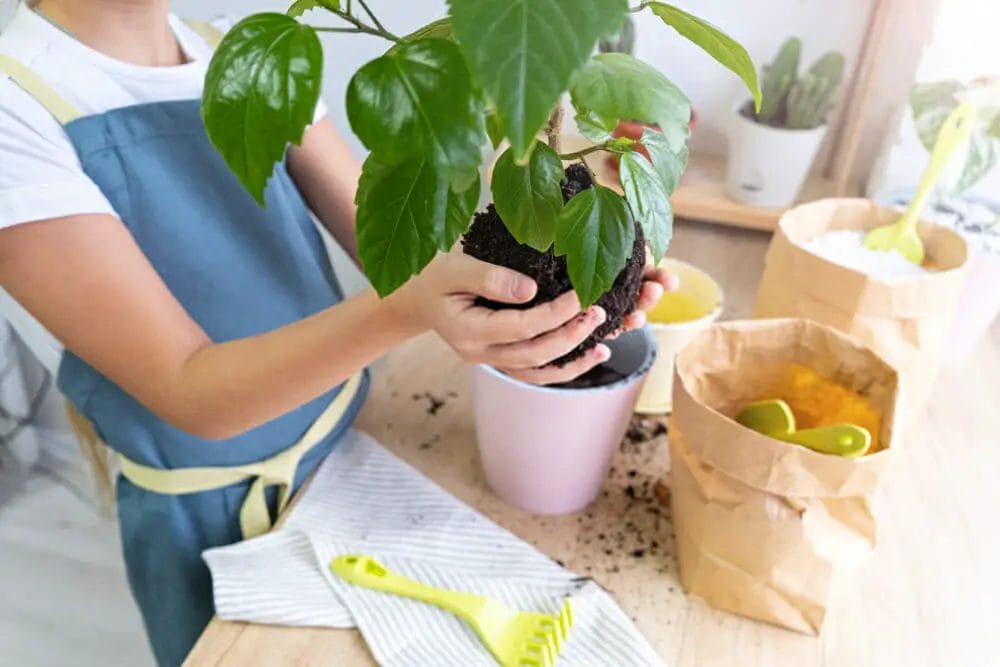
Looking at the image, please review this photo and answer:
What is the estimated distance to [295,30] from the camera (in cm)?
30

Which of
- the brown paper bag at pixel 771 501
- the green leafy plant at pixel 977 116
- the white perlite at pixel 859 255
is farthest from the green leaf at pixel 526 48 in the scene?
the green leafy plant at pixel 977 116

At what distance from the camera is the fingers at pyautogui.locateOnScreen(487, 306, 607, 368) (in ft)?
1.53

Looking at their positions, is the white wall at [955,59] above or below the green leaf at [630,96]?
below

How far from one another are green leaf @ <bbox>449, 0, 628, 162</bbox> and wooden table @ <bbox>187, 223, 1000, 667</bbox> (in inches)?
16.6

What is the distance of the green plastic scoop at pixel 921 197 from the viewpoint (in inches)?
29.7

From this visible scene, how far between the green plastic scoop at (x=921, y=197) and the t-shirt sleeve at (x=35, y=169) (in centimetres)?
69

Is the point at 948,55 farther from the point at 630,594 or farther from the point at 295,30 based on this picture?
the point at 295,30

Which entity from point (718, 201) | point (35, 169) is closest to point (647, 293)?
point (35, 169)

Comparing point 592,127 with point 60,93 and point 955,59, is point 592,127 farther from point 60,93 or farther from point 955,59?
point 955,59

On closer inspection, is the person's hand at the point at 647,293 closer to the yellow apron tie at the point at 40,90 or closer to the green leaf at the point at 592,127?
the green leaf at the point at 592,127

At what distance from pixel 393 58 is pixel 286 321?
1.46 feet

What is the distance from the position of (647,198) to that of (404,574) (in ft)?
1.14

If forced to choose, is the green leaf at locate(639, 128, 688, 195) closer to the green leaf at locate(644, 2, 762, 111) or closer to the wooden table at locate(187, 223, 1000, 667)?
the green leaf at locate(644, 2, 762, 111)

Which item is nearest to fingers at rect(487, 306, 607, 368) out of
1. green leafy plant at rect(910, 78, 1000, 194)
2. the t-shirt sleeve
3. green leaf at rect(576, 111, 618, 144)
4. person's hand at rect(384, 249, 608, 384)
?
person's hand at rect(384, 249, 608, 384)
